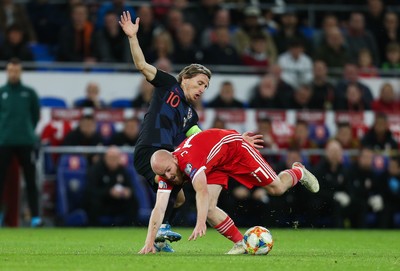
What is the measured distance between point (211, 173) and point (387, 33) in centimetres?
1348

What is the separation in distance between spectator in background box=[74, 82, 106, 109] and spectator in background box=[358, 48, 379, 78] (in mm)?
6020

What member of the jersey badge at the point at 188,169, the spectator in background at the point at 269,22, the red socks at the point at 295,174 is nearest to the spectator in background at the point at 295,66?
the spectator in background at the point at 269,22

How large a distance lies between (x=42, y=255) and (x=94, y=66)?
9.99 meters

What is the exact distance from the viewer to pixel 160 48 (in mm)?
21281

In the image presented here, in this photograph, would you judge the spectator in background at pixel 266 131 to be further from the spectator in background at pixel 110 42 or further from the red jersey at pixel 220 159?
the red jersey at pixel 220 159

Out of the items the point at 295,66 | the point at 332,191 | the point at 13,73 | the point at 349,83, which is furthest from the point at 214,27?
the point at 13,73

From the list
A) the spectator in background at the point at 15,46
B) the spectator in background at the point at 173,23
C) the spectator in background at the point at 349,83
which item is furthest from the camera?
the spectator in background at the point at 349,83

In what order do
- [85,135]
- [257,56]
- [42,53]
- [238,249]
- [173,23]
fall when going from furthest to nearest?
1. [257,56]
2. [173,23]
3. [42,53]
4. [85,135]
5. [238,249]

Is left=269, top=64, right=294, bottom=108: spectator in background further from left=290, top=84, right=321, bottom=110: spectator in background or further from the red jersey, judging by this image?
the red jersey

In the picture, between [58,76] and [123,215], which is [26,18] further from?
[123,215]

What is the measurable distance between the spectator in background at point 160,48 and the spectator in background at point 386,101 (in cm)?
421

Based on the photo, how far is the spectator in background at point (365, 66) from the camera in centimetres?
2309

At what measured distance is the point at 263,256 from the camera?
452 inches

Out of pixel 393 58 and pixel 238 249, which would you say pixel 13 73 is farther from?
pixel 393 58
